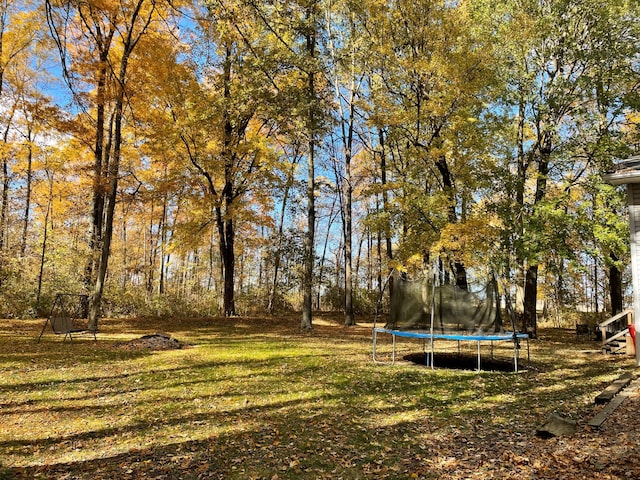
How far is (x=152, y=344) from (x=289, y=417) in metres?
6.25

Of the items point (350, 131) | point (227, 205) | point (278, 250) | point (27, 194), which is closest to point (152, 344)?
point (227, 205)

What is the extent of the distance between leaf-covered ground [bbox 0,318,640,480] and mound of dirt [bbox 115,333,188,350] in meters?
0.31

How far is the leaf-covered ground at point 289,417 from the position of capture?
4031 millimetres

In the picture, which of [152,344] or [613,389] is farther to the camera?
[152,344]

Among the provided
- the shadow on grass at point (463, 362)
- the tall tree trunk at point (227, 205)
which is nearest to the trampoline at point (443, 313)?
the shadow on grass at point (463, 362)

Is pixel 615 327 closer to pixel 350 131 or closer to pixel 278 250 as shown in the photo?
pixel 350 131

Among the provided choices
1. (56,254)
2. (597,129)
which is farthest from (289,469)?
(56,254)

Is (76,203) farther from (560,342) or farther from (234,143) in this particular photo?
(560,342)

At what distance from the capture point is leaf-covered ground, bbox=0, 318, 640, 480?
403 centimetres

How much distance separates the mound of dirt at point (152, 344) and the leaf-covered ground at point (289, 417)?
31 centimetres

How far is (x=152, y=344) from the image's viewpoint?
10539mm

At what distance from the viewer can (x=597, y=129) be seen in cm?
1376

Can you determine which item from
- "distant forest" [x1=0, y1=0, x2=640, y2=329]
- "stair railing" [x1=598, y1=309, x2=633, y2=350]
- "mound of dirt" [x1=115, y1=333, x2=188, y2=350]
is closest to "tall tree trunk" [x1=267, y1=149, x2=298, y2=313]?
"distant forest" [x1=0, y1=0, x2=640, y2=329]

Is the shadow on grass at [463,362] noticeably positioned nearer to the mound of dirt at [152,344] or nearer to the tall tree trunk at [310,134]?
the tall tree trunk at [310,134]
